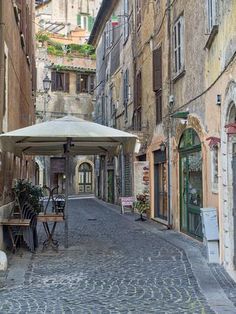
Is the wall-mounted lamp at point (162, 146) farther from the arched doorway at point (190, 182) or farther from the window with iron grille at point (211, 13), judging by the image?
the window with iron grille at point (211, 13)

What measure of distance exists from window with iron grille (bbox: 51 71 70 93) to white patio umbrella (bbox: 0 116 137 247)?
95.5 feet

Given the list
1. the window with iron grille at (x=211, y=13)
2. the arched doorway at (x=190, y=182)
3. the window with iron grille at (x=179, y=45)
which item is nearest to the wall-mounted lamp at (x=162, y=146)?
the arched doorway at (x=190, y=182)

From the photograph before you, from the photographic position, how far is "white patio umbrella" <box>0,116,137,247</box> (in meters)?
9.47

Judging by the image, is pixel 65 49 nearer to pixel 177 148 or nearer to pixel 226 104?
pixel 177 148

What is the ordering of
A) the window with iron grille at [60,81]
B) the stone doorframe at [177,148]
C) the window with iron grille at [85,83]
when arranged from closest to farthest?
the stone doorframe at [177,148], the window with iron grille at [60,81], the window with iron grille at [85,83]

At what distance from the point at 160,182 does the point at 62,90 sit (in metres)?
26.6

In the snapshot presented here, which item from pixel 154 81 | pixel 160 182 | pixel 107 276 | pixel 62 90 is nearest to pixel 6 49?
pixel 107 276

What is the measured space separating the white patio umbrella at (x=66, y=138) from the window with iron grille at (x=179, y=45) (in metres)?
2.82

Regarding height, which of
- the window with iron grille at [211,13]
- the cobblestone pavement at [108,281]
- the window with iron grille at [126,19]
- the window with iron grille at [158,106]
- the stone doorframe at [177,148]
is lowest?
the cobblestone pavement at [108,281]

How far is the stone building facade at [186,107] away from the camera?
25.6ft

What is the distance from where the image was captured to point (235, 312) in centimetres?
549

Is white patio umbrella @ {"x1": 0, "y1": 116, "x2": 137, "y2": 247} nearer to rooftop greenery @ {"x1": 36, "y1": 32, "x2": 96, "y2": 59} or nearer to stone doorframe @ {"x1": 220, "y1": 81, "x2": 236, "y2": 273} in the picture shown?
stone doorframe @ {"x1": 220, "y1": 81, "x2": 236, "y2": 273}

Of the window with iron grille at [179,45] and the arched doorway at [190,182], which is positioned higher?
the window with iron grille at [179,45]

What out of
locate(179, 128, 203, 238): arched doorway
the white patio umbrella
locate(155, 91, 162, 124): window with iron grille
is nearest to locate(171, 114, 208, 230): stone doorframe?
locate(179, 128, 203, 238): arched doorway
